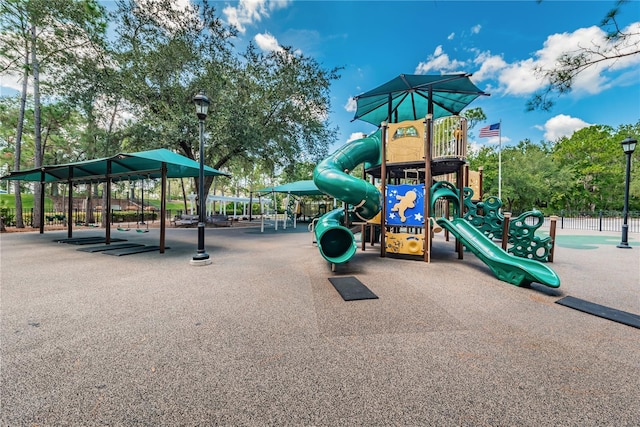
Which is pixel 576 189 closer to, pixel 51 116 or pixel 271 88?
pixel 271 88

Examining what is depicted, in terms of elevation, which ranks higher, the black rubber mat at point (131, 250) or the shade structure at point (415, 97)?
the shade structure at point (415, 97)

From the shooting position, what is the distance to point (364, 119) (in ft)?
31.3

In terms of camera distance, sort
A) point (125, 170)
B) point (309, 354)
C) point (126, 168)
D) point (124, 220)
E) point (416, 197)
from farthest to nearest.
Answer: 1. point (124, 220)
2. point (125, 170)
3. point (126, 168)
4. point (416, 197)
5. point (309, 354)

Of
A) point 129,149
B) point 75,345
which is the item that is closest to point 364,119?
point 75,345

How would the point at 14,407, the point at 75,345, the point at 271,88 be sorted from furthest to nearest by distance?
the point at 271,88 → the point at 75,345 → the point at 14,407

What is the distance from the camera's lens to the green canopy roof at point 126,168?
7391 millimetres

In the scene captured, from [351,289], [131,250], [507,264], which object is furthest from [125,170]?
[507,264]

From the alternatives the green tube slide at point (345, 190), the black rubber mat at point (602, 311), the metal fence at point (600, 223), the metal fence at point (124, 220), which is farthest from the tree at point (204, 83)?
the metal fence at point (600, 223)

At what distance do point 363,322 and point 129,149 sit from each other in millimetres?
17104

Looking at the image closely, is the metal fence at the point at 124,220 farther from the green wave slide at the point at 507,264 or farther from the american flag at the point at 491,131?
the green wave slide at the point at 507,264

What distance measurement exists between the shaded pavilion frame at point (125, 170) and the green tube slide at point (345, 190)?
4.58m

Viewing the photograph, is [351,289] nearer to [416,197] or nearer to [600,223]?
[416,197]

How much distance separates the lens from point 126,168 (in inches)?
364

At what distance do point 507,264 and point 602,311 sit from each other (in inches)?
54.8
